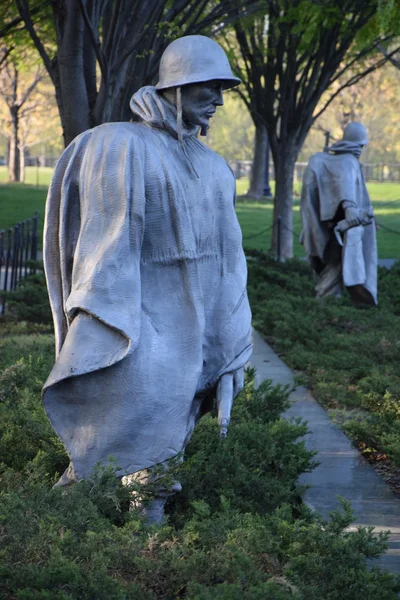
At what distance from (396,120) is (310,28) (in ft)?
154

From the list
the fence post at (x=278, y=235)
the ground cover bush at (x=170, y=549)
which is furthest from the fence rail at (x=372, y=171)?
the ground cover bush at (x=170, y=549)

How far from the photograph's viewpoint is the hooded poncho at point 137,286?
16.3ft

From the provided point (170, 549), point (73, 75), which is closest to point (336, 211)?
point (73, 75)

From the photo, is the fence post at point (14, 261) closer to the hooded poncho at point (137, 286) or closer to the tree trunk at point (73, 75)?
the tree trunk at point (73, 75)

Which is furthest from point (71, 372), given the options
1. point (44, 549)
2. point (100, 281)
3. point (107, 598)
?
point (107, 598)

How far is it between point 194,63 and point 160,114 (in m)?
0.28

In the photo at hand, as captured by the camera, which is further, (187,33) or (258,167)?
(258,167)

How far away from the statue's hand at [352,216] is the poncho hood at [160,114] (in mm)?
9954

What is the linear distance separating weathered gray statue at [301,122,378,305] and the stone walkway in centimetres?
578

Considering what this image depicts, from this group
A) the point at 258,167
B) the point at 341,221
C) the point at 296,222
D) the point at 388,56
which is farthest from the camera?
the point at 258,167

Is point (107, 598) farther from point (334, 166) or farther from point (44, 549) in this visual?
point (334, 166)

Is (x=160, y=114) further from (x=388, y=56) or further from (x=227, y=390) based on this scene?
(x=388, y=56)

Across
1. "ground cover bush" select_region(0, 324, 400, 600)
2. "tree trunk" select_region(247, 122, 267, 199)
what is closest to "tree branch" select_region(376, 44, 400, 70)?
"tree trunk" select_region(247, 122, 267, 199)

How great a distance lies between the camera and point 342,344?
1192 cm
